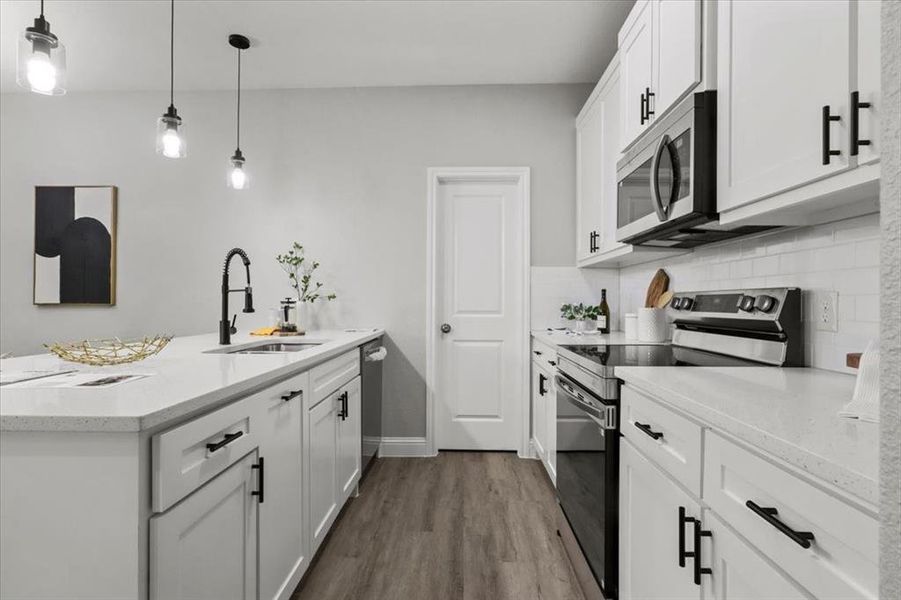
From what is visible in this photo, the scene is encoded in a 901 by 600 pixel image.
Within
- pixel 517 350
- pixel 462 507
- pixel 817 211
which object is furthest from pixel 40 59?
pixel 517 350

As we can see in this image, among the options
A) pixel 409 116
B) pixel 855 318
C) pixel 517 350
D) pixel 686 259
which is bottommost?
pixel 517 350

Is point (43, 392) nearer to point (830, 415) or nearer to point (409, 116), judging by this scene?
point (830, 415)

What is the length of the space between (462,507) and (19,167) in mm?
4306

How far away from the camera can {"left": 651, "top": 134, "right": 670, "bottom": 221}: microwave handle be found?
175 cm

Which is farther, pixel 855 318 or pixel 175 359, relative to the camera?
pixel 175 359

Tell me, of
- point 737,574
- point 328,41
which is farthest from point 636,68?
point 737,574

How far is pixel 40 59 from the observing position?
1521 mm

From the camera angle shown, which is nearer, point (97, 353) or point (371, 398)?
point (97, 353)

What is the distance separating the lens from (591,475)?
175cm

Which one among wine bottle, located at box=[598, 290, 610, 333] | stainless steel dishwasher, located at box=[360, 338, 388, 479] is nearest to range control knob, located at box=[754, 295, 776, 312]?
wine bottle, located at box=[598, 290, 610, 333]

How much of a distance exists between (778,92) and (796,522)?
1.04 m

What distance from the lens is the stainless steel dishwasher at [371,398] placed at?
2865 millimetres

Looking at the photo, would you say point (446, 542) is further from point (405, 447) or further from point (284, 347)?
point (284, 347)

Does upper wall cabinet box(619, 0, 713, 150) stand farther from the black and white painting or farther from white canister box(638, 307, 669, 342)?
the black and white painting
